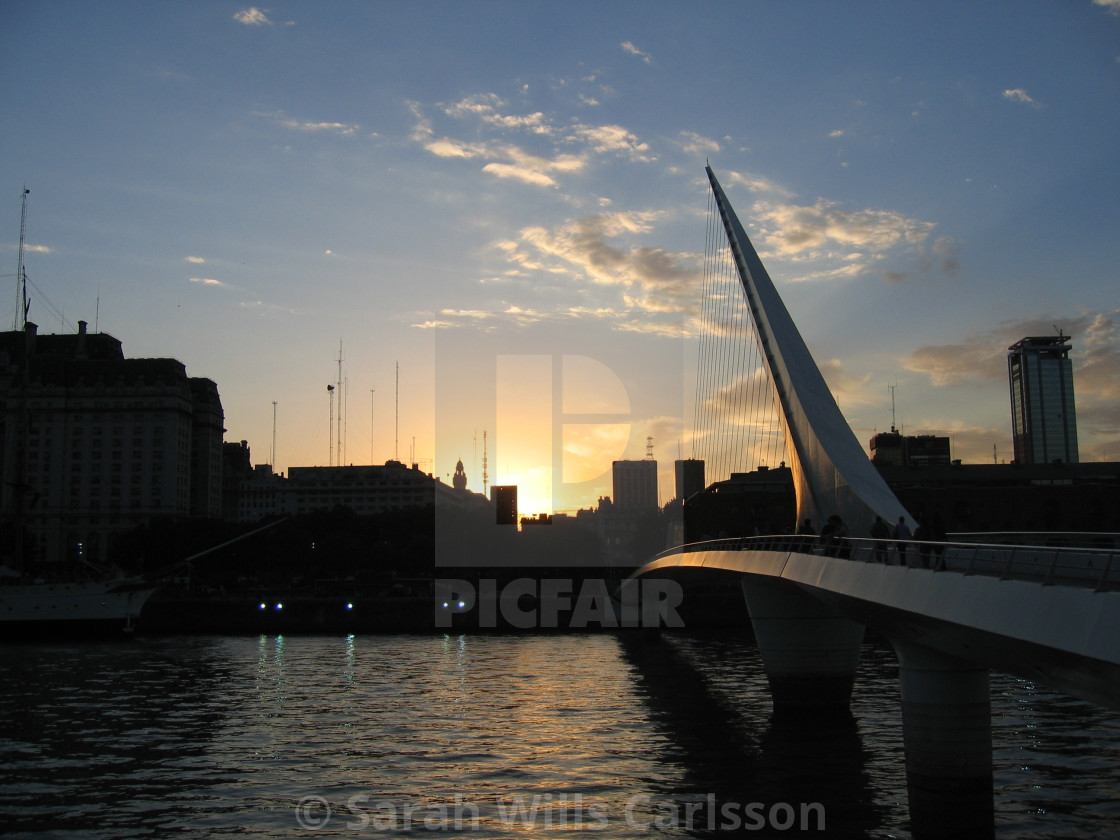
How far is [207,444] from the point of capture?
173 m

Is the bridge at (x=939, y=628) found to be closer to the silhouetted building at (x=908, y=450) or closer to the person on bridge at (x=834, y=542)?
the person on bridge at (x=834, y=542)

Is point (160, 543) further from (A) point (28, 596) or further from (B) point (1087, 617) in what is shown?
(B) point (1087, 617)

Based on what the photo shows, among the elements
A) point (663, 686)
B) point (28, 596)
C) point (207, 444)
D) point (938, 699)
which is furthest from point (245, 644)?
point (207, 444)

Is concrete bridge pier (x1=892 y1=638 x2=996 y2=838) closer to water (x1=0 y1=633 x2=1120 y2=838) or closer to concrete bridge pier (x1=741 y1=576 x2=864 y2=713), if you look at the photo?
water (x1=0 y1=633 x2=1120 y2=838)

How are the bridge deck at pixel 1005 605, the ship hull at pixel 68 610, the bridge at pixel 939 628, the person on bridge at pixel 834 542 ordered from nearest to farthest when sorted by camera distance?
1. the bridge deck at pixel 1005 605
2. the bridge at pixel 939 628
3. the person on bridge at pixel 834 542
4. the ship hull at pixel 68 610

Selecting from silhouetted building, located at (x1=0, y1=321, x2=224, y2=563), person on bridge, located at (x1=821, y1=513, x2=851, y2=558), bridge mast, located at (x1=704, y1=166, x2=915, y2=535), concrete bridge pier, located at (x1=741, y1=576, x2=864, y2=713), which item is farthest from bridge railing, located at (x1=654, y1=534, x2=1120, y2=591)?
silhouetted building, located at (x1=0, y1=321, x2=224, y2=563)

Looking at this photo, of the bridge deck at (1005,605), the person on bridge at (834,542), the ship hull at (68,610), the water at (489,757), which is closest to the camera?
the bridge deck at (1005,605)

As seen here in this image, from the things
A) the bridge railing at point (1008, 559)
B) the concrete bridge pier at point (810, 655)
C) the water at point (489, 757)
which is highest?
the bridge railing at point (1008, 559)

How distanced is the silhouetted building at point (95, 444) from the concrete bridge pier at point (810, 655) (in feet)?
442

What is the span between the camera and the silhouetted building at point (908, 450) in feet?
474

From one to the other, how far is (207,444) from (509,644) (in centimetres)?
12347

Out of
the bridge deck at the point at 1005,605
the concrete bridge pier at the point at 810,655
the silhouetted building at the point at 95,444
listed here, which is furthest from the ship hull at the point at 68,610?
the silhouetted building at the point at 95,444

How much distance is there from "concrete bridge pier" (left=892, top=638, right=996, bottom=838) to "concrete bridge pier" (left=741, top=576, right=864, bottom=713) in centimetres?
1321

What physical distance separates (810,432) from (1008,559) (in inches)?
1015
